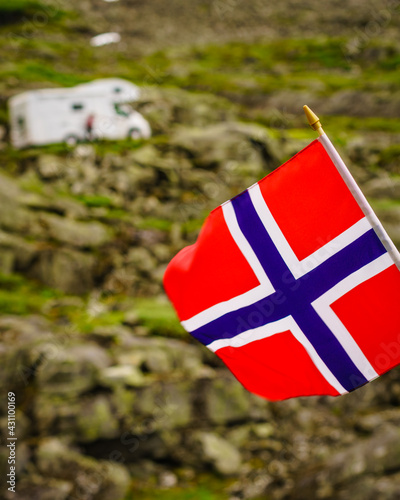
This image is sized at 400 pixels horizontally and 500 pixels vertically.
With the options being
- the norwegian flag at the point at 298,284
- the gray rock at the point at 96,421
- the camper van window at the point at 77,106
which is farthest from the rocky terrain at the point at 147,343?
the norwegian flag at the point at 298,284

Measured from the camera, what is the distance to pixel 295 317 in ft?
19.6

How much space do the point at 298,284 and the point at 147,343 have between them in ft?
35.6

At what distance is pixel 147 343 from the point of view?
53.1 feet

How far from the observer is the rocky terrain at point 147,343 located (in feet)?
43.0

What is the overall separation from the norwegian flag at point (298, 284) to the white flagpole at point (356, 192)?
0.01m

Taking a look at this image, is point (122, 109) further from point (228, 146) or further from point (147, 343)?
point (147, 343)

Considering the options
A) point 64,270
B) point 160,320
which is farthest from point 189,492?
point 64,270

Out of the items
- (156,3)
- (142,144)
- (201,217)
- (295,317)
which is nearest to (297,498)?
(295,317)

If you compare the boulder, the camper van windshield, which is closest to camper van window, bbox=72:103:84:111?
the camper van windshield

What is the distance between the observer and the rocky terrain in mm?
13094

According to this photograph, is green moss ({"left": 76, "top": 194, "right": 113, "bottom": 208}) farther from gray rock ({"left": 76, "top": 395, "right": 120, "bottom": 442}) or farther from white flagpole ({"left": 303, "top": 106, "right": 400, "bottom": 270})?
white flagpole ({"left": 303, "top": 106, "right": 400, "bottom": 270})

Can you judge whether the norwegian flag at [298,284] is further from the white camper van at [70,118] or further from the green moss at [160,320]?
the white camper van at [70,118]

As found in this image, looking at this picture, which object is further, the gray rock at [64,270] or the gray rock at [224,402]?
the gray rock at [64,270]

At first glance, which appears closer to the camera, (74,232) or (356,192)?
(356,192)
